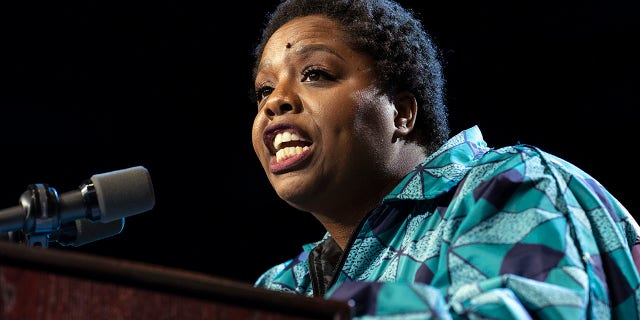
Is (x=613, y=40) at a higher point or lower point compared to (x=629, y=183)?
higher

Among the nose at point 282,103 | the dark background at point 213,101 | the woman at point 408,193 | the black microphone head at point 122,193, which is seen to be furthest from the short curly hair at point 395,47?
the black microphone head at point 122,193

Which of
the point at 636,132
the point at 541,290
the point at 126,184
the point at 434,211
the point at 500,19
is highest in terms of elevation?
the point at 500,19

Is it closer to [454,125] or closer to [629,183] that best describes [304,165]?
[454,125]

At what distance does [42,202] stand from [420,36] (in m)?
1.59

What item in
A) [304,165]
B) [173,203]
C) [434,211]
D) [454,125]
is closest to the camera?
[434,211]

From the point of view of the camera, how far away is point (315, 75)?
2230 millimetres

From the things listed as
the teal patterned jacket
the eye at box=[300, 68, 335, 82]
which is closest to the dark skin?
the eye at box=[300, 68, 335, 82]

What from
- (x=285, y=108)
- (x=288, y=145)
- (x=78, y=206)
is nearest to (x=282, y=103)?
(x=285, y=108)

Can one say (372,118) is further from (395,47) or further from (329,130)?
(395,47)

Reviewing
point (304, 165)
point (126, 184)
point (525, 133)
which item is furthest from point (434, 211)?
point (525, 133)

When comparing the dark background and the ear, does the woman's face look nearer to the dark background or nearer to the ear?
the ear

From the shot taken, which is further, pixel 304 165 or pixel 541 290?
pixel 304 165

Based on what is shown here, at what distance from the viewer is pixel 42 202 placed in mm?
1418

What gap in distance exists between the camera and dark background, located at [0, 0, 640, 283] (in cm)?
320
